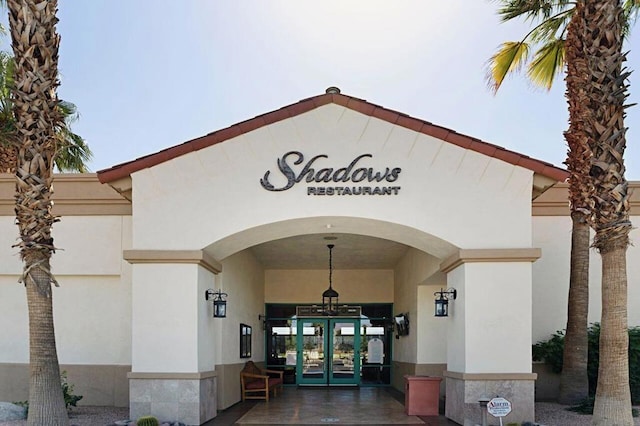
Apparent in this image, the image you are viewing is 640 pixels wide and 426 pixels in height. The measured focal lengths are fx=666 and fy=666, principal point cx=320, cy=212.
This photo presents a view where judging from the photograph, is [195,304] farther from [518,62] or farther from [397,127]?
[518,62]

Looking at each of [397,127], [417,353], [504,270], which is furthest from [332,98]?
[417,353]

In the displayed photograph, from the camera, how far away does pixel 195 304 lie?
12.0m

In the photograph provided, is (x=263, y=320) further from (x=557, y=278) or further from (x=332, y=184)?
(x=332, y=184)

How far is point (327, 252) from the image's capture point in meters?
19.5

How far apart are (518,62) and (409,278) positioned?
671 centimetres

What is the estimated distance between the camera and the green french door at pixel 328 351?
22578 mm

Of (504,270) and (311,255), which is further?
(311,255)

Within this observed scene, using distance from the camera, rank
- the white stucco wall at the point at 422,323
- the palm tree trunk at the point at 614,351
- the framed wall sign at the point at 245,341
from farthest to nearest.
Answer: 1. the framed wall sign at the point at 245,341
2. the white stucco wall at the point at 422,323
3. the palm tree trunk at the point at 614,351

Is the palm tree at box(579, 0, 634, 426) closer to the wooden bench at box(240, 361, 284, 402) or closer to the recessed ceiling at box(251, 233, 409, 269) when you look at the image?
the recessed ceiling at box(251, 233, 409, 269)

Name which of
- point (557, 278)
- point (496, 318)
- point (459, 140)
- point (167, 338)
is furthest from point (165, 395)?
point (557, 278)

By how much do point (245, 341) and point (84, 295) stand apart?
15.5ft

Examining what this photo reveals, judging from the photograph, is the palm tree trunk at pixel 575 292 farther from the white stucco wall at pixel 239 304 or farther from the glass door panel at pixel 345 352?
the glass door panel at pixel 345 352

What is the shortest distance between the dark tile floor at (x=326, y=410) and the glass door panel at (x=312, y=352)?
2.82m

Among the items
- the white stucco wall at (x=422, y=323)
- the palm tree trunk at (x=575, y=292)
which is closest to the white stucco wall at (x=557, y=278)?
the palm tree trunk at (x=575, y=292)
